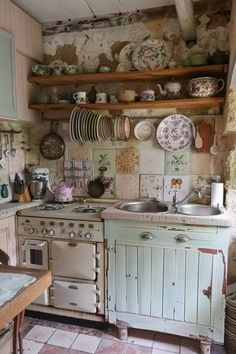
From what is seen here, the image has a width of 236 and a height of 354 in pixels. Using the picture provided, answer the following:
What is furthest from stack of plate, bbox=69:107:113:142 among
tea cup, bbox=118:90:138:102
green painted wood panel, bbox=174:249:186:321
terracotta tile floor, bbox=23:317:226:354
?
terracotta tile floor, bbox=23:317:226:354

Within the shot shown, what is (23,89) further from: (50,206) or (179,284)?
(179,284)

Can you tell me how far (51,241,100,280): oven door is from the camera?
6.64 feet

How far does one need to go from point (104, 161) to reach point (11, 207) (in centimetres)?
86

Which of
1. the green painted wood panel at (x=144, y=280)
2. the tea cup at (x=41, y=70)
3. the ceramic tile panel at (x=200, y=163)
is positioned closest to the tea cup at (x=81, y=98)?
the tea cup at (x=41, y=70)

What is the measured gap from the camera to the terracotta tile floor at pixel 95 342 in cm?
189

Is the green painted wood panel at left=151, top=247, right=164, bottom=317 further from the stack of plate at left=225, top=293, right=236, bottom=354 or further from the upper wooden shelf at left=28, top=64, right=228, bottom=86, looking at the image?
the upper wooden shelf at left=28, top=64, right=228, bottom=86

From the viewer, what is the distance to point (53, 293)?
84.5 inches

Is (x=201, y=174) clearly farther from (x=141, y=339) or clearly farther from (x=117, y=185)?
(x=141, y=339)

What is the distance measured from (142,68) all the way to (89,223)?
1328 millimetres

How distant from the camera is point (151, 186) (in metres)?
2.40

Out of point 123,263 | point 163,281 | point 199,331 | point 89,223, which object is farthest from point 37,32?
point 199,331

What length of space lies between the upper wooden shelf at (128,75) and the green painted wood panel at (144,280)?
129 cm

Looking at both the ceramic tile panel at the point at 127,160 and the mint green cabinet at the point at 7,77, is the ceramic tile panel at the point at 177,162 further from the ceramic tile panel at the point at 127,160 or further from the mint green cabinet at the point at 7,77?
the mint green cabinet at the point at 7,77

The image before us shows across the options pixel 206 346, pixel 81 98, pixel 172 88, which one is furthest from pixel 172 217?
pixel 81 98
